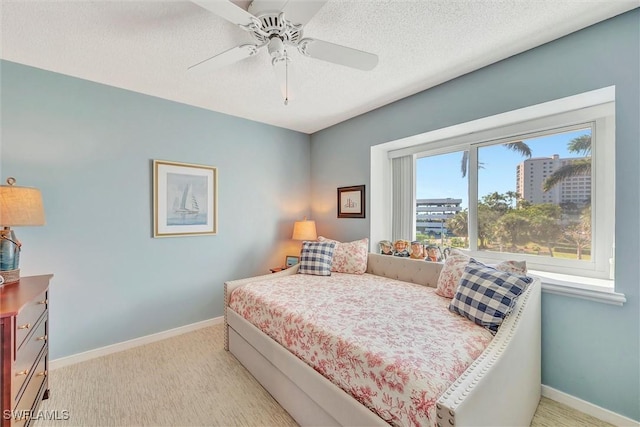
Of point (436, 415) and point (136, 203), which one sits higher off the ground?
point (136, 203)

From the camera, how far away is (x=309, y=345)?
65.6 inches

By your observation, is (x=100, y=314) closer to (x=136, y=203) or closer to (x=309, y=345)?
(x=136, y=203)

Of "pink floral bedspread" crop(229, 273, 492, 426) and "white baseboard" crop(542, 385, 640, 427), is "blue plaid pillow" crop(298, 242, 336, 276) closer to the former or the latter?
"pink floral bedspread" crop(229, 273, 492, 426)

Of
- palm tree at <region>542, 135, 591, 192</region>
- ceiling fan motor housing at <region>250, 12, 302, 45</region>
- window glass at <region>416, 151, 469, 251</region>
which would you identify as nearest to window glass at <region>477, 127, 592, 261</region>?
palm tree at <region>542, 135, 591, 192</region>

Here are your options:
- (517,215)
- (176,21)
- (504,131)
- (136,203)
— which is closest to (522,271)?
(517,215)

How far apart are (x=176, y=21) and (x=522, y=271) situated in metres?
2.94

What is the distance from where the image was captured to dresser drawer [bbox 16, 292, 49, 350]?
1337 mm

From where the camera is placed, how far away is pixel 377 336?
4.97ft

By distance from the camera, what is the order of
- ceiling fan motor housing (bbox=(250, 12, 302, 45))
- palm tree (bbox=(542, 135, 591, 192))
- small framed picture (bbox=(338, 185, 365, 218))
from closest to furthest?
1. ceiling fan motor housing (bbox=(250, 12, 302, 45))
2. palm tree (bbox=(542, 135, 591, 192))
3. small framed picture (bbox=(338, 185, 365, 218))

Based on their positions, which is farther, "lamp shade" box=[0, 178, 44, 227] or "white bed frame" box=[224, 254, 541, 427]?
"lamp shade" box=[0, 178, 44, 227]

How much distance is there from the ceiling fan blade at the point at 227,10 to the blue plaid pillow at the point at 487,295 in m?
2.09

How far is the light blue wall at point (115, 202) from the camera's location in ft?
7.50

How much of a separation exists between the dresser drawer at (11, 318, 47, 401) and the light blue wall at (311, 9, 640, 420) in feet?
10.6

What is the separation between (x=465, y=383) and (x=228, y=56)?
215 centimetres
